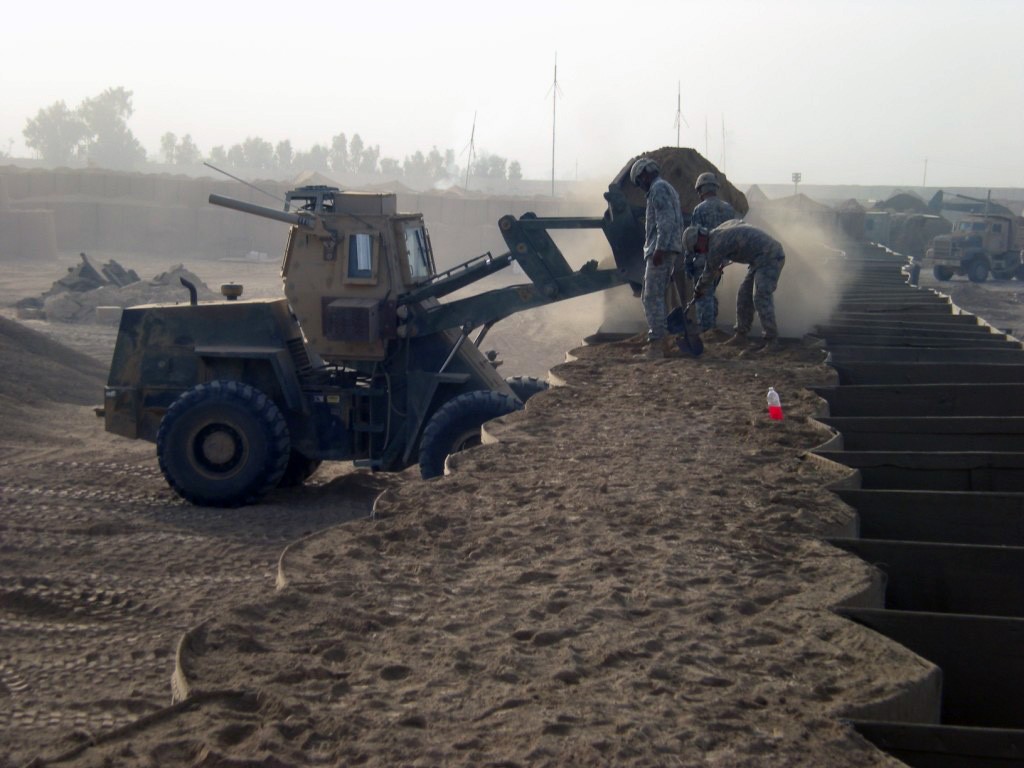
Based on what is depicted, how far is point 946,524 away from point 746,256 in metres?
4.85

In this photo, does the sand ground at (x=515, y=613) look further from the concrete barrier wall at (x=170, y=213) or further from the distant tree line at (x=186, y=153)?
the distant tree line at (x=186, y=153)

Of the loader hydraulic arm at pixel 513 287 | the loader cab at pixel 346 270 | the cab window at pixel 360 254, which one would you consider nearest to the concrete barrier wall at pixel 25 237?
the loader cab at pixel 346 270

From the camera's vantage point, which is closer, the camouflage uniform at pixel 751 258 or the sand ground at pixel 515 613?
the sand ground at pixel 515 613

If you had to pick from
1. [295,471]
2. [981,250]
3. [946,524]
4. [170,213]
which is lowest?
[295,471]

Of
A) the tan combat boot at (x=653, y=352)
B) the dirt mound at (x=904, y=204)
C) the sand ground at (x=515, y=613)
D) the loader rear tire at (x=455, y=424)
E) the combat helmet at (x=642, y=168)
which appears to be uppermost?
the combat helmet at (x=642, y=168)

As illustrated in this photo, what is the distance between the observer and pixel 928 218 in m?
46.2

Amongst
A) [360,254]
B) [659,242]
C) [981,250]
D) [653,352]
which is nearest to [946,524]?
[659,242]

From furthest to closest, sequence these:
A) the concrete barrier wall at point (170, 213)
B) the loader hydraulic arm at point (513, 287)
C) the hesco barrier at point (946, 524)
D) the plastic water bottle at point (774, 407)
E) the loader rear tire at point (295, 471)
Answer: the concrete barrier wall at point (170, 213), the loader rear tire at point (295, 471), the loader hydraulic arm at point (513, 287), the plastic water bottle at point (774, 407), the hesco barrier at point (946, 524)

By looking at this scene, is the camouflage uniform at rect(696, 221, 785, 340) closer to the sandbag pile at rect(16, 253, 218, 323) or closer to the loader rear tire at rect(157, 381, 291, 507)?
the loader rear tire at rect(157, 381, 291, 507)

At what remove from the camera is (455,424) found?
31.2 feet

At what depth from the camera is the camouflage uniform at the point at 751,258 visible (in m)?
9.94

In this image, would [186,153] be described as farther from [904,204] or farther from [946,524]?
[946,524]

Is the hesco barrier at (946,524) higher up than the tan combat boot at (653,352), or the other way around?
the tan combat boot at (653,352)

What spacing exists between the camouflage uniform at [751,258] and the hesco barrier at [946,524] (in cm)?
80
